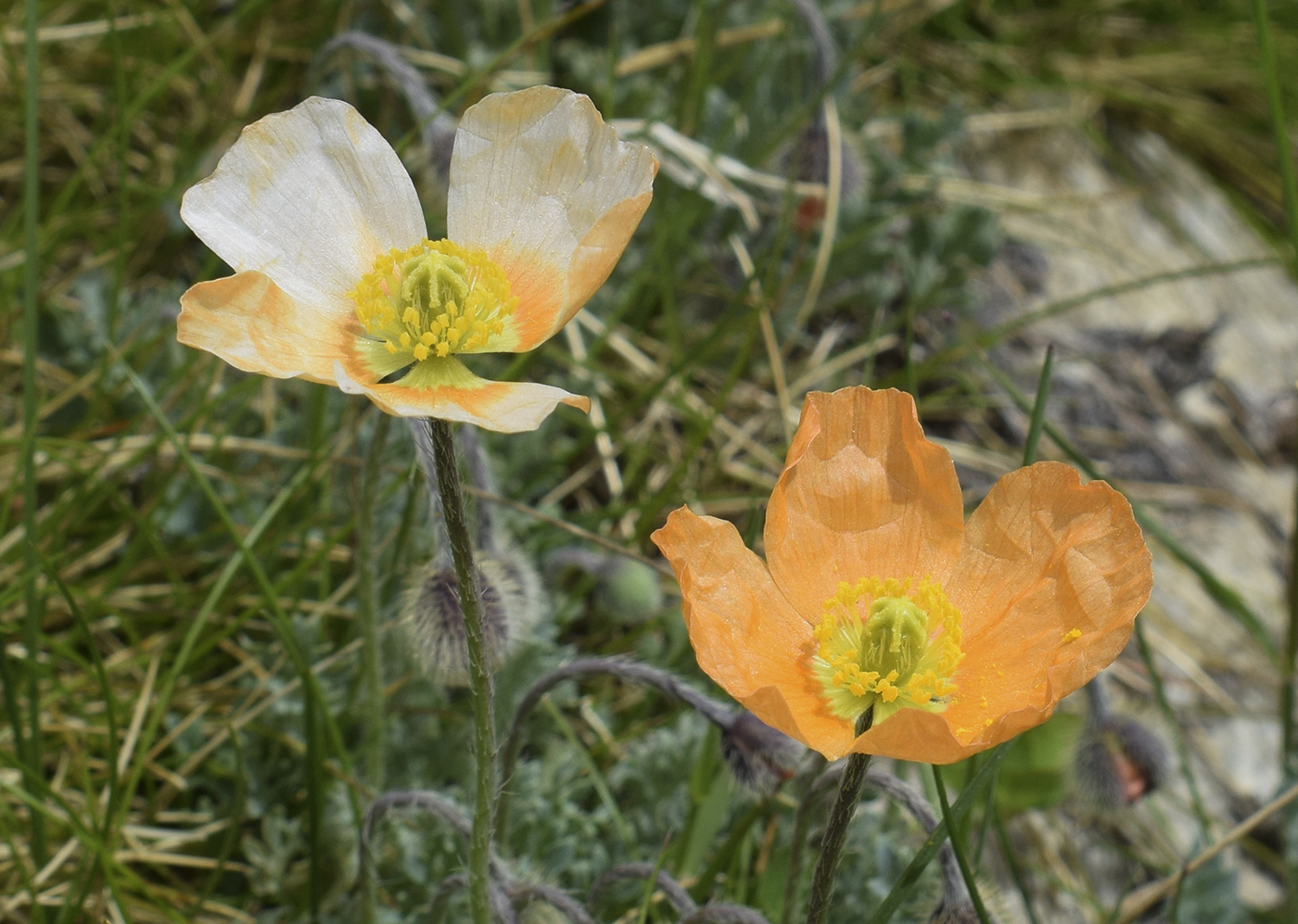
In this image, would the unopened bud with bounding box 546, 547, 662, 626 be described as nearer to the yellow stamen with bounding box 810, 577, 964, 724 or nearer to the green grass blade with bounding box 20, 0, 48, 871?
the yellow stamen with bounding box 810, 577, 964, 724

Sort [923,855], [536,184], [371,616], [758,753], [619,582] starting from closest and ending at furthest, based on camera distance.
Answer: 1. [923,855]
2. [536,184]
3. [758,753]
4. [371,616]
5. [619,582]

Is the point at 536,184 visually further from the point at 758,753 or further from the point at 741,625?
the point at 758,753

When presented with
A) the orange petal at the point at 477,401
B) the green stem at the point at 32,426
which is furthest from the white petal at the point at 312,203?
the green stem at the point at 32,426

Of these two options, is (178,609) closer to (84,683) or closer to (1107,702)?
(84,683)

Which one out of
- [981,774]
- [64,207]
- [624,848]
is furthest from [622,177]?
[64,207]

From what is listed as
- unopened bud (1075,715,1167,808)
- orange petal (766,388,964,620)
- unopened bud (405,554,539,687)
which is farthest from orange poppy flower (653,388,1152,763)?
unopened bud (1075,715,1167,808)

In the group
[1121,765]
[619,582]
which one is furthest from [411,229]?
[1121,765]
